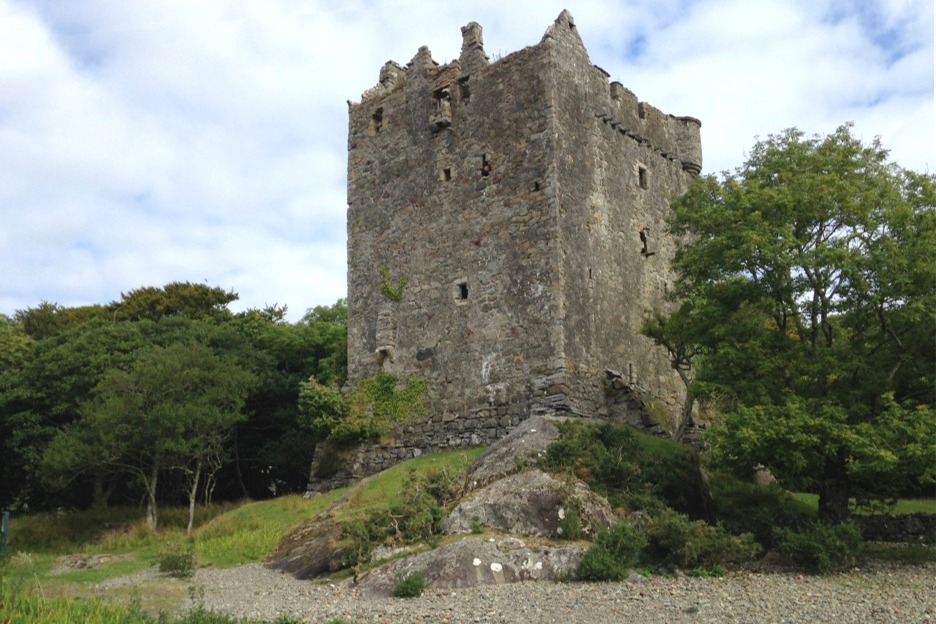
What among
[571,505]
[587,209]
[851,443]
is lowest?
[571,505]

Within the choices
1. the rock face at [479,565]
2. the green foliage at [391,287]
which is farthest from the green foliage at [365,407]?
the rock face at [479,565]

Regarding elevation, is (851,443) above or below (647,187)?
below

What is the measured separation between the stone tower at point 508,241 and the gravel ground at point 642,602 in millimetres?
7860

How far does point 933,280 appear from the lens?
15328 mm

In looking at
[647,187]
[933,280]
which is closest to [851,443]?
[933,280]

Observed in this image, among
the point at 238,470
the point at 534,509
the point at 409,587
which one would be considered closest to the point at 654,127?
the point at 534,509

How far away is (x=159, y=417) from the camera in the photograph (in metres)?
23.8

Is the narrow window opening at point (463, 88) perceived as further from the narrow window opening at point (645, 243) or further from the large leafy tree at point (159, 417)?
the large leafy tree at point (159, 417)

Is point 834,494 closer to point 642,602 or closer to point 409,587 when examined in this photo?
point 642,602

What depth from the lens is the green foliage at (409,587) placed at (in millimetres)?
12789

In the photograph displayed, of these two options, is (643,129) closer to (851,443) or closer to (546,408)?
(546,408)

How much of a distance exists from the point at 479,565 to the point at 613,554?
2099 mm

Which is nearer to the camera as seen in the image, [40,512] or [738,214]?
[738,214]

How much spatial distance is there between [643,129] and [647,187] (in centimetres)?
176
